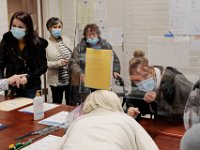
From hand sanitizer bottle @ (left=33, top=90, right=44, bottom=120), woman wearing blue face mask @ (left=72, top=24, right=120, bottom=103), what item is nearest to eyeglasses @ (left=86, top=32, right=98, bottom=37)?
woman wearing blue face mask @ (left=72, top=24, right=120, bottom=103)

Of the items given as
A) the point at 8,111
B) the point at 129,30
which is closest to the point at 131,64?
the point at 129,30

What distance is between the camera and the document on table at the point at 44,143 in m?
1.47

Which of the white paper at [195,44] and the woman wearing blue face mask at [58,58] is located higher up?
the white paper at [195,44]

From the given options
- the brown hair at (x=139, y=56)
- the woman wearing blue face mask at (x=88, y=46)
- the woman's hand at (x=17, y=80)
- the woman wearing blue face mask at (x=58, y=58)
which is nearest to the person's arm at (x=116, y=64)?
the woman wearing blue face mask at (x=88, y=46)

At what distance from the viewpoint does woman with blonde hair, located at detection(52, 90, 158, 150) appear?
1.15 metres

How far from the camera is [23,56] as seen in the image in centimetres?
247

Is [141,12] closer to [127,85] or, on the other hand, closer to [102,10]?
[102,10]

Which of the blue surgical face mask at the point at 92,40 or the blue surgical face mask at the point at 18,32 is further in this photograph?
the blue surgical face mask at the point at 18,32

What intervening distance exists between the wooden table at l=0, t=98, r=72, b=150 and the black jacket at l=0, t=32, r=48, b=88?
0.46 meters

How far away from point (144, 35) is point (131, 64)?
220 millimetres

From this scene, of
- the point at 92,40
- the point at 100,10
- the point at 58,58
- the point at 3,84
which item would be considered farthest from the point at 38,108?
the point at 58,58

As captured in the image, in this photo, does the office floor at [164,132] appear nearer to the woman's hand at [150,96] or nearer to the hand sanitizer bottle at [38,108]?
the woman's hand at [150,96]

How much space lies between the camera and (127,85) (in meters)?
1.91

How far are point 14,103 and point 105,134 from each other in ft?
4.42
